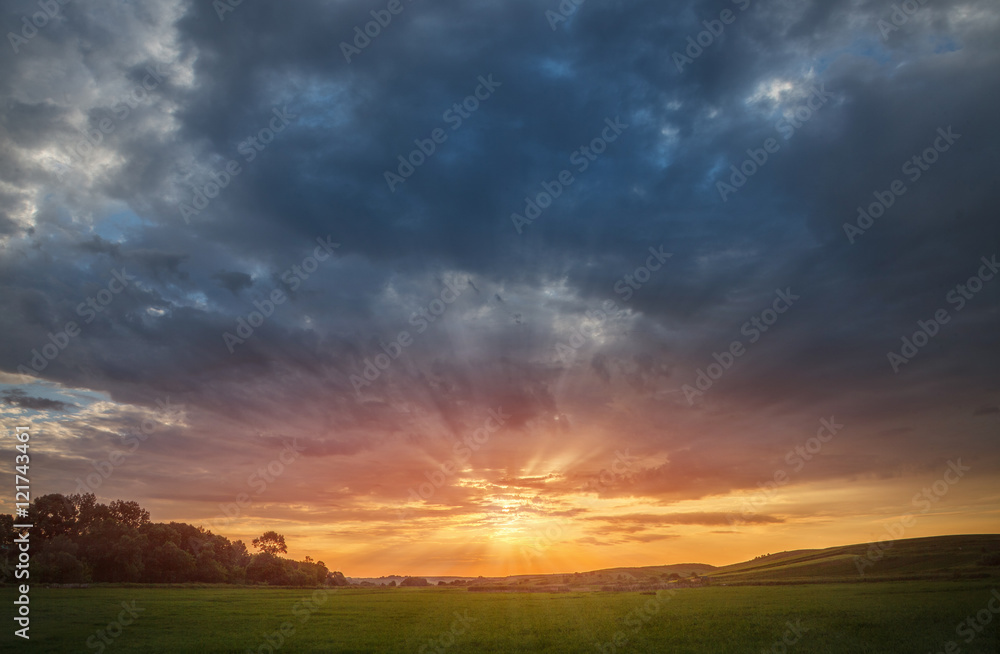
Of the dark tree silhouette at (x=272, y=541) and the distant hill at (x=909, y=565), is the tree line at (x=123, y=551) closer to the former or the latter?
the dark tree silhouette at (x=272, y=541)

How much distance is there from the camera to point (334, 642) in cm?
3603

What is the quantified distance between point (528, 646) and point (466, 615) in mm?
22384

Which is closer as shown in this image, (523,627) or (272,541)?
(523,627)

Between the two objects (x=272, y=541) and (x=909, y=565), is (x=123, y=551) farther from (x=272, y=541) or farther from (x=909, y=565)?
(x=909, y=565)

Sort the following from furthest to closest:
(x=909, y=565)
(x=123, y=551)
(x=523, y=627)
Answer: (x=909, y=565)
(x=123, y=551)
(x=523, y=627)

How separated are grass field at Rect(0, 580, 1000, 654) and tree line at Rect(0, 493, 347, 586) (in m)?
32.2

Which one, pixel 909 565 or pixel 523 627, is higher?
pixel 523 627

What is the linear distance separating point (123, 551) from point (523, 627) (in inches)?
3620

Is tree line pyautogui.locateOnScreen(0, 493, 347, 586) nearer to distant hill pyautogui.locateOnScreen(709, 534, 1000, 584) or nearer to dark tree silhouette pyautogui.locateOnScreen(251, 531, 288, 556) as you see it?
dark tree silhouette pyautogui.locateOnScreen(251, 531, 288, 556)

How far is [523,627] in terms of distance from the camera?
44156 mm

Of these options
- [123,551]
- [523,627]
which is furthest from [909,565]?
[123,551]

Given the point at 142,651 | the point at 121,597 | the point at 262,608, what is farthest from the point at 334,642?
the point at 121,597

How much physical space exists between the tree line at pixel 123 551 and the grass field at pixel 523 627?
32.2 metres

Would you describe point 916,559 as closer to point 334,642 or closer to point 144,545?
point 334,642
